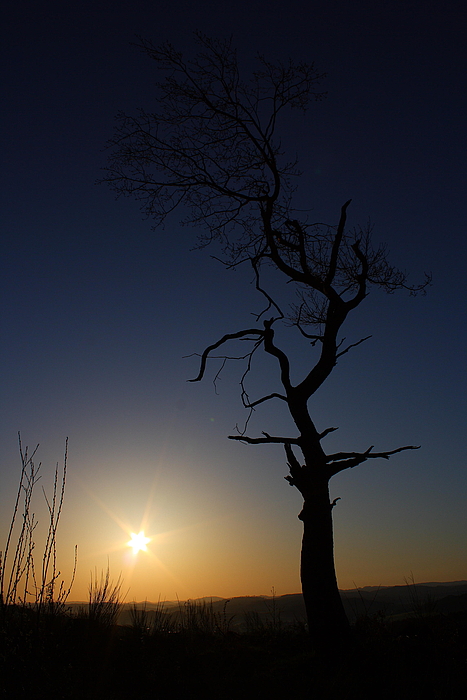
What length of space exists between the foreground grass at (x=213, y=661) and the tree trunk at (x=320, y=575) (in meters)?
0.25

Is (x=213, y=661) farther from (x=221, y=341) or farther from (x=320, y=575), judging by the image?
(x=221, y=341)

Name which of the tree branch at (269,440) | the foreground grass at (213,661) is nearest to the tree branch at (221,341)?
the tree branch at (269,440)

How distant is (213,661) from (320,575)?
1.70m

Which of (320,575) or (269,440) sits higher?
(269,440)

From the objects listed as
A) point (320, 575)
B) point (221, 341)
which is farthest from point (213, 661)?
point (221, 341)

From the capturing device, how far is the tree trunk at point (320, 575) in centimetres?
566

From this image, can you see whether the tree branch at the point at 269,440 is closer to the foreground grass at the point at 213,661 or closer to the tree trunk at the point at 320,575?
the tree trunk at the point at 320,575

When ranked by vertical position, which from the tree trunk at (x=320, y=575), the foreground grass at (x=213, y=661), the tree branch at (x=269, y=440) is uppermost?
the tree branch at (x=269, y=440)

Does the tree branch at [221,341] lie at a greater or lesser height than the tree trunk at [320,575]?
greater

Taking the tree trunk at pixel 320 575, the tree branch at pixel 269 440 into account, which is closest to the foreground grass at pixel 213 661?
the tree trunk at pixel 320 575

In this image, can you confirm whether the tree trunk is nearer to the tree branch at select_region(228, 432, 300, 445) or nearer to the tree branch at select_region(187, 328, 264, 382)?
the tree branch at select_region(228, 432, 300, 445)

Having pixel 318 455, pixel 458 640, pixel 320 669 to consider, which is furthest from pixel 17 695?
pixel 458 640

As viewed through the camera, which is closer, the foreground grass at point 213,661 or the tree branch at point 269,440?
the foreground grass at point 213,661

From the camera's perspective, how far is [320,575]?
5.95 meters
